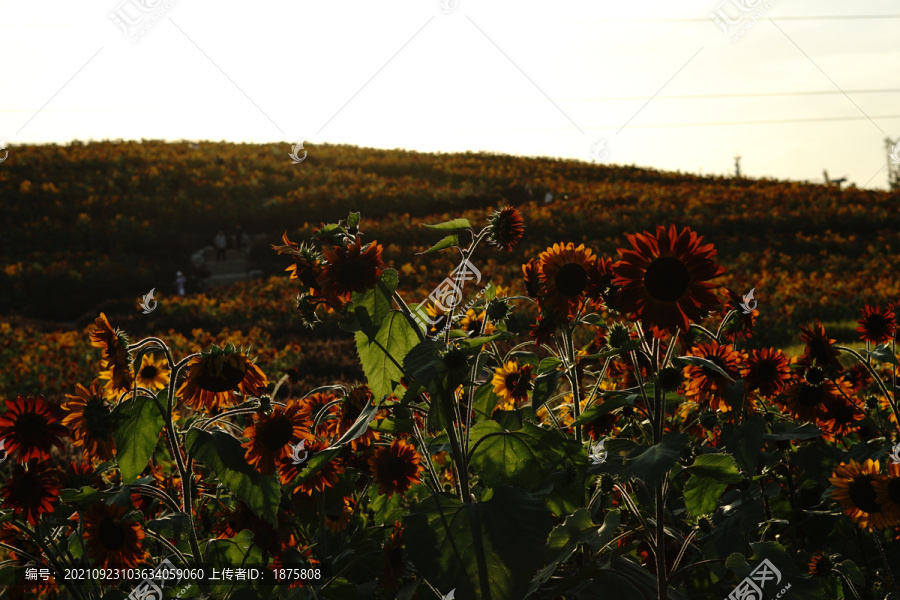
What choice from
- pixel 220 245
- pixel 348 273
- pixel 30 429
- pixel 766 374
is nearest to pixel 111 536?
pixel 30 429

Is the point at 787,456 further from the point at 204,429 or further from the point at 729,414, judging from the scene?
the point at 204,429

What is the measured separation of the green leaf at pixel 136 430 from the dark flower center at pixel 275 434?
290 mm

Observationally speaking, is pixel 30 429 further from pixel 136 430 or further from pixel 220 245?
pixel 220 245

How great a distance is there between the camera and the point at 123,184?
80.2ft

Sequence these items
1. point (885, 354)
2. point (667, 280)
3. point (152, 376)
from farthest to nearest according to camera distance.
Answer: point (152, 376) < point (885, 354) < point (667, 280)

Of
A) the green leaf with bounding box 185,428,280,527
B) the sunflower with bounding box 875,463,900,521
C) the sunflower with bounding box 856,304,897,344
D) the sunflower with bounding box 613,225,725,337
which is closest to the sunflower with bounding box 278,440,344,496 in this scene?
the green leaf with bounding box 185,428,280,527

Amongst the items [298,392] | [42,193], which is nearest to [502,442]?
[298,392]

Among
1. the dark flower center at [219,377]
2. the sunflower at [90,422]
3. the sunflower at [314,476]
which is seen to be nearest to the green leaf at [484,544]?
the sunflower at [314,476]

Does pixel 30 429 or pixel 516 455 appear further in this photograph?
pixel 30 429

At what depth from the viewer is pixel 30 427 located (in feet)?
6.61

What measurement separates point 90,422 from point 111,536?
44 cm

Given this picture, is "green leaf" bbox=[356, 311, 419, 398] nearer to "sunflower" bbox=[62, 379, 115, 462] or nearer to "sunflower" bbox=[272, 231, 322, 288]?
"sunflower" bbox=[272, 231, 322, 288]

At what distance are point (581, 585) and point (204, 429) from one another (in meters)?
1.16

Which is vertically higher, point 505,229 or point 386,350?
point 505,229
